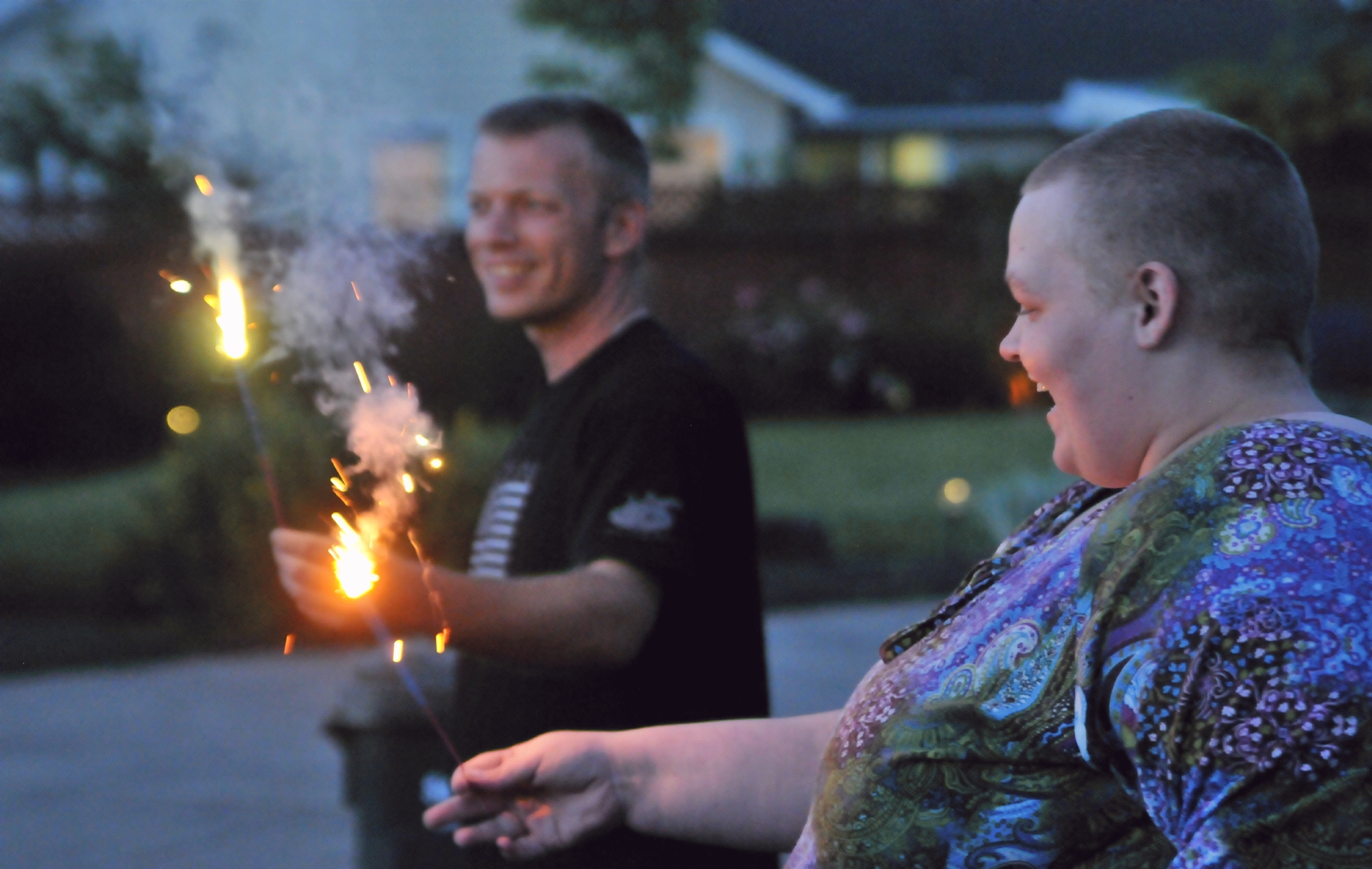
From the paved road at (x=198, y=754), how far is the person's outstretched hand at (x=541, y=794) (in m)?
3.15

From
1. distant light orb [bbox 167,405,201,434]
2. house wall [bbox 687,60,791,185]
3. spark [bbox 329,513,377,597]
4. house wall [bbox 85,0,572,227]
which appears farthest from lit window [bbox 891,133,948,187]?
spark [bbox 329,513,377,597]

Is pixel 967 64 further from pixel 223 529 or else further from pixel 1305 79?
pixel 223 529

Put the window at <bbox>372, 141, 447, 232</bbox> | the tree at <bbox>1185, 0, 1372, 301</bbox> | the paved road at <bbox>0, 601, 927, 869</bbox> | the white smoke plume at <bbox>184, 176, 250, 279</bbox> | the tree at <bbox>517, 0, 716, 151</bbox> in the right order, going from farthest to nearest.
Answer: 1. the tree at <bbox>517, 0, 716, 151</bbox>
2. the window at <bbox>372, 141, 447, 232</bbox>
3. the tree at <bbox>1185, 0, 1372, 301</bbox>
4. the paved road at <bbox>0, 601, 927, 869</bbox>
5. the white smoke plume at <bbox>184, 176, 250, 279</bbox>

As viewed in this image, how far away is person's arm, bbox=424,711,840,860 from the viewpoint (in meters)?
1.83

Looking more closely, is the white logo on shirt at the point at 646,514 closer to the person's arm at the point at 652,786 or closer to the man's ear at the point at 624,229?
the person's arm at the point at 652,786

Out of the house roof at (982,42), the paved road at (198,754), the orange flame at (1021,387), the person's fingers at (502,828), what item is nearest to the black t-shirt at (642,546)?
the person's fingers at (502,828)

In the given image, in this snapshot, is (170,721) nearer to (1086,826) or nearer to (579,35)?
(1086,826)

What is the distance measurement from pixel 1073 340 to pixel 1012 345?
0.11m

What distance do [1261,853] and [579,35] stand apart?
18.4 meters

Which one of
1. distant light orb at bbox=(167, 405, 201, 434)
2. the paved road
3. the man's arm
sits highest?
the man's arm

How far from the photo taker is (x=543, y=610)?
2.13 metres

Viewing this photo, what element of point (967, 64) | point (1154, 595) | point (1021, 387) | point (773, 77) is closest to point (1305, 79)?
point (773, 77)

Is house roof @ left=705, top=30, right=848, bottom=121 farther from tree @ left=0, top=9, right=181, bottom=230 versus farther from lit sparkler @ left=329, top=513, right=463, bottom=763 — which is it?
lit sparkler @ left=329, top=513, right=463, bottom=763

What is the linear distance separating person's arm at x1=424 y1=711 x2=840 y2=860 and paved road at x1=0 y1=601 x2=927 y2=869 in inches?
→ 125
